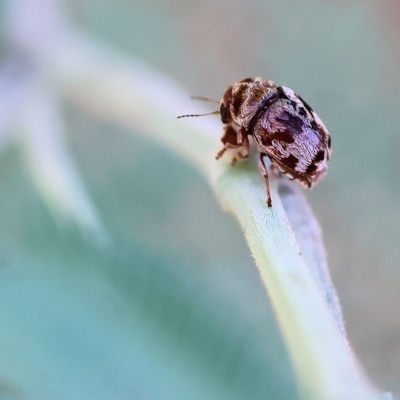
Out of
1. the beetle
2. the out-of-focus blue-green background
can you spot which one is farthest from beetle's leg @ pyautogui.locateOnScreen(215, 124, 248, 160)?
the out-of-focus blue-green background

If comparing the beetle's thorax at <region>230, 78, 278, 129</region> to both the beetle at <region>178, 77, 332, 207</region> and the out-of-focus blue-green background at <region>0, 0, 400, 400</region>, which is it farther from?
the out-of-focus blue-green background at <region>0, 0, 400, 400</region>

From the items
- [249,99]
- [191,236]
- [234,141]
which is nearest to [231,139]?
[234,141]

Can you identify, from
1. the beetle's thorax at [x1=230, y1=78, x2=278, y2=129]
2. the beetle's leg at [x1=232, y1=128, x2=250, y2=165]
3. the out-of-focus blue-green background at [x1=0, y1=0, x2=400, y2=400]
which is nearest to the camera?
the out-of-focus blue-green background at [x1=0, y1=0, x2=400, y2=400]

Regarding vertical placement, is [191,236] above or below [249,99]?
below

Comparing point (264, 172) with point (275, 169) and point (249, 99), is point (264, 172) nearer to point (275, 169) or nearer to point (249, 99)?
point (275, 169)

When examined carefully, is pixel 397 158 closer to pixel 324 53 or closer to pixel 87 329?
pixel 324 53

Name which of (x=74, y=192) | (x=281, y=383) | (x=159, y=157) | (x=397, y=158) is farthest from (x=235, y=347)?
(x=397, y=158)
